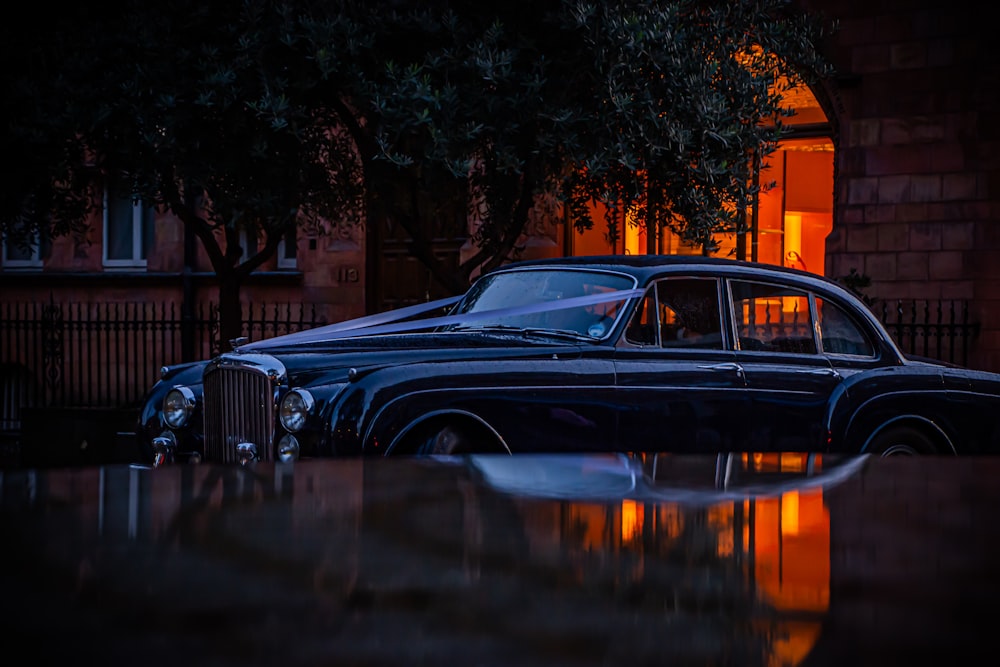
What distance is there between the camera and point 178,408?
6871mm

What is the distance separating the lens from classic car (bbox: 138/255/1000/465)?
5965 mm

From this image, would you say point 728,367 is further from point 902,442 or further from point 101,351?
point 101,351

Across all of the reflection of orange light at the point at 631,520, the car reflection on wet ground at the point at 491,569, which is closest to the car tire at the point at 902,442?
the car reflection on wet ground at the point at 491,569

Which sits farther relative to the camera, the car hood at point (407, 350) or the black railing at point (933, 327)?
the black railing at point (933, 327)

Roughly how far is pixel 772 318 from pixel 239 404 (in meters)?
3.13

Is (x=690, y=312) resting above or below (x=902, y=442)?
above

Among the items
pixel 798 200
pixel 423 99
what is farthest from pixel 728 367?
pixel 798 200

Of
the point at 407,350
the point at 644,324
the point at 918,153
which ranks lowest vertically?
the point at 407,350

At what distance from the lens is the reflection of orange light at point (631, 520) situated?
0.89m

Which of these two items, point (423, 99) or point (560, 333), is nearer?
point (560, 333)

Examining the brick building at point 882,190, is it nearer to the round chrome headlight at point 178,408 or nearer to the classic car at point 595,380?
the classic car at point 595,380

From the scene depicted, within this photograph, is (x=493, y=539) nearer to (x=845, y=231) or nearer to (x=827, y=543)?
(x=827, y=543)

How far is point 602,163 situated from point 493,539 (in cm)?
1005

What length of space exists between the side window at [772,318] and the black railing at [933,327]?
24.6 feet
